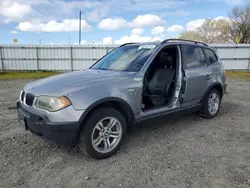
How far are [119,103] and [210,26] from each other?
44254 mm

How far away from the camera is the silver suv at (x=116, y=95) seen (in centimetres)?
267

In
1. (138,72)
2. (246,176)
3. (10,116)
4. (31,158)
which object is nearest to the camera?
(246,176)

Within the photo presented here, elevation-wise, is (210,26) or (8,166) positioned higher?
(210,26)

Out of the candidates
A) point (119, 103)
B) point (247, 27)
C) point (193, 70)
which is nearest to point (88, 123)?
point (119, 103)

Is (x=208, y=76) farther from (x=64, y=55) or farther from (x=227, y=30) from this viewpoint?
(x=227, y=30)

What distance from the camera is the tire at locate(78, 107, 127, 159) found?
280 cm

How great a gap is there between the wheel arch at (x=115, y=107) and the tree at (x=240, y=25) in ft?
114

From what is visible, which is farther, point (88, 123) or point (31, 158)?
→ point (31, 158)

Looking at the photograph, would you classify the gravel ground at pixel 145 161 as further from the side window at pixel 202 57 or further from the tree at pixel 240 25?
the tree at pixel 240 25

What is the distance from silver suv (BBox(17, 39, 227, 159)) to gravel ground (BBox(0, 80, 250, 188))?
339mm

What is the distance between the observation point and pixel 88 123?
109 inches

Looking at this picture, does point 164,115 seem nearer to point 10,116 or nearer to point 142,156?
point 142,156

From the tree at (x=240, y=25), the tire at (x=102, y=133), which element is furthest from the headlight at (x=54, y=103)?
the tree at (x=240, y=25)

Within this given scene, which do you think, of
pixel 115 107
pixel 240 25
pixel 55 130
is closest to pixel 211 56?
pixel 115 107
